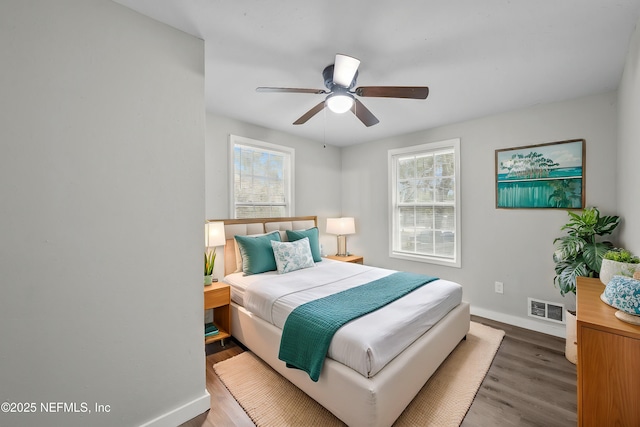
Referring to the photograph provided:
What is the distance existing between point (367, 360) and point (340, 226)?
2.90 meters

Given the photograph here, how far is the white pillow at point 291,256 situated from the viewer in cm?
313

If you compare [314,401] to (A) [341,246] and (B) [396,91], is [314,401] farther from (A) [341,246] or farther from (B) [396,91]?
(A) [341,246]

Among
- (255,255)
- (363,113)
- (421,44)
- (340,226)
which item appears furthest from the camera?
(340,226)

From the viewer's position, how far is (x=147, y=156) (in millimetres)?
1663

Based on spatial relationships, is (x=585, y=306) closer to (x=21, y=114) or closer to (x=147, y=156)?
(x=147, y=156)

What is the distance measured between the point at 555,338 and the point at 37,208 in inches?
173

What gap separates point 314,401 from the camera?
1.95m

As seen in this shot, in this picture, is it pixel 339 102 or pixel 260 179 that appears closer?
pixel 339 102

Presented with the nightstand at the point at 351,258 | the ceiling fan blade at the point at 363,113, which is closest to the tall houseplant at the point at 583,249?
the ceiling fan blade at the point at 363,113

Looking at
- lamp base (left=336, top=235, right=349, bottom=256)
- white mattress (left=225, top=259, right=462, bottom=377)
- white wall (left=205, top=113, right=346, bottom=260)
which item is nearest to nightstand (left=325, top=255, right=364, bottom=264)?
lamp base (left=336, top=235, right=349, bottom=256)

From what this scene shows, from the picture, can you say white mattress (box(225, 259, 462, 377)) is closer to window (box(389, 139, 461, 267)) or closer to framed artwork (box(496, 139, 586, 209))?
window (box(389, 139, 461, 267))

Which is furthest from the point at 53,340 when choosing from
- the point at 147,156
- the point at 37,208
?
the point at 147,156

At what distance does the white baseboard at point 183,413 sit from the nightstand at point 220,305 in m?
0.75

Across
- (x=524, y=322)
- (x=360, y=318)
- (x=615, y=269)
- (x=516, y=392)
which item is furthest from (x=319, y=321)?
(x=524, y=322)
